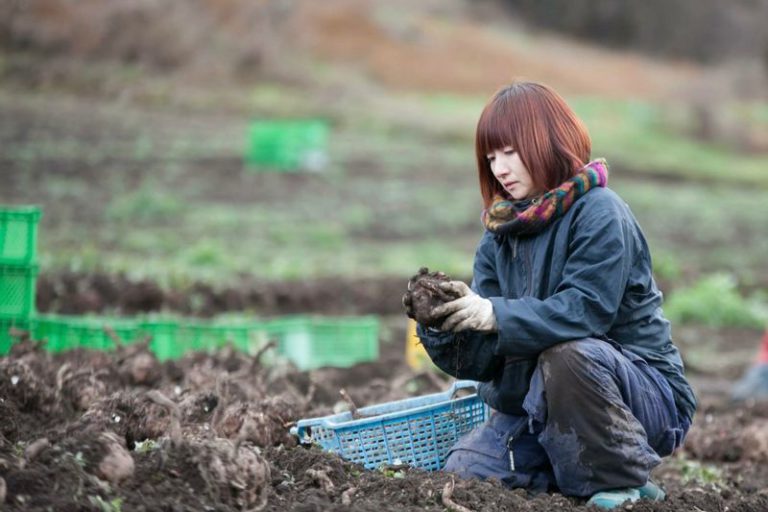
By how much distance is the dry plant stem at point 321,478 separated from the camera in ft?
13.3

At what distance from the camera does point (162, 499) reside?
11.7ft

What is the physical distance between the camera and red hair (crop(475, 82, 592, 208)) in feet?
14.3

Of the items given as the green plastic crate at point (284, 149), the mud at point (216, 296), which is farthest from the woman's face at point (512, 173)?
the green plastic crate at point (284, 149)

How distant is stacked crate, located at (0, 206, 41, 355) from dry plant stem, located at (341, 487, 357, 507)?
3.07 meters

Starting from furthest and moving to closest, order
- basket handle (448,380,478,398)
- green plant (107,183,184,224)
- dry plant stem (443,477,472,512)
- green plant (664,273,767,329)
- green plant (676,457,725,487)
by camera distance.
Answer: green plant (107,183,184,224), green plant (664,273,767,329), green plant (676,457,725,487), basket handle (448,380,478,398), dry plant stem (443,477,472,512)

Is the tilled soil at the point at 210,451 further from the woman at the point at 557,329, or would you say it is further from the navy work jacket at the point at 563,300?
the navy work jacket at the point at 563,300

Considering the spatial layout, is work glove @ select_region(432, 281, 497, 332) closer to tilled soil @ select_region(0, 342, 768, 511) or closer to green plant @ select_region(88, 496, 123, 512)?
tilled soil @ select_region(0, 342, 768, 511)

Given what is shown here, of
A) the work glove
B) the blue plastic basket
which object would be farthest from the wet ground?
the work glove

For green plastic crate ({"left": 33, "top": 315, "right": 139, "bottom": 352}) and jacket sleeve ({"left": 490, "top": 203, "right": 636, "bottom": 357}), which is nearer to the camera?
jacket sleeve ({"left": 490, "top": 203, "right": 636, "bottom": 357})

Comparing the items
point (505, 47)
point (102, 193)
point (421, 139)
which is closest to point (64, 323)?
point (102, 193)

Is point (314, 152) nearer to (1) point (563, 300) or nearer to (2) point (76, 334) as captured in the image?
(2) point (76, 334)

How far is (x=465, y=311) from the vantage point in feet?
13.6

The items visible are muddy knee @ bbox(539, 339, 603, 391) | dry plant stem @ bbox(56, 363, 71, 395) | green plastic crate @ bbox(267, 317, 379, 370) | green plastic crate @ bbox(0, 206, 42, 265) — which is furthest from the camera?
green plastic crate @ bbox(267, 317, 379, 370)

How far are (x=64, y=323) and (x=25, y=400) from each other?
93.5 inches
